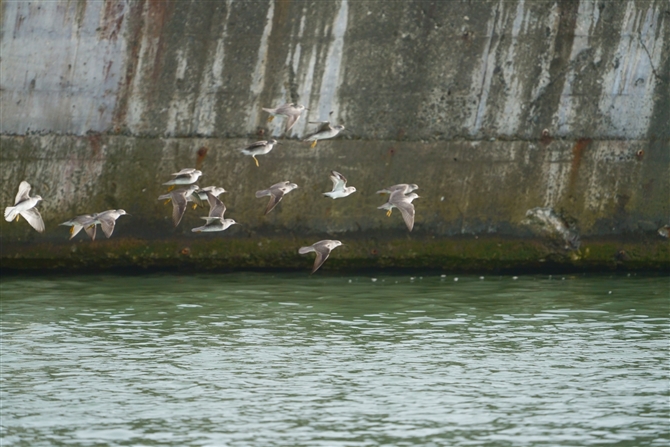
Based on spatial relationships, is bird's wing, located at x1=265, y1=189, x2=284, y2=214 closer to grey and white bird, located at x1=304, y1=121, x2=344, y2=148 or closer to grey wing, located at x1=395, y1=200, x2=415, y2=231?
grey and white bird, located at x1=304, y1=121, x2=344, y2=148

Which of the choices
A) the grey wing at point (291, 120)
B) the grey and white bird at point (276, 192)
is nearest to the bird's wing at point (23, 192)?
the grey and white bird at point (276, 192)

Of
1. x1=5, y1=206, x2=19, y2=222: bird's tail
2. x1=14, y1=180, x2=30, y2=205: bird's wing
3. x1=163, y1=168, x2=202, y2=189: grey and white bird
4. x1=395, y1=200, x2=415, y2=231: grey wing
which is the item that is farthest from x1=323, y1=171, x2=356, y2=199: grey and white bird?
x1=5, y1=206, x2=19, y2=222: bird's tail

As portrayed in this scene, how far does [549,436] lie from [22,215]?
8.85 metres

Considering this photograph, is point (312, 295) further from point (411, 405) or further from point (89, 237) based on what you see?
point (411, 405)

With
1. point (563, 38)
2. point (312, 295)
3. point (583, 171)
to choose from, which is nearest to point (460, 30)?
point (563, 38)

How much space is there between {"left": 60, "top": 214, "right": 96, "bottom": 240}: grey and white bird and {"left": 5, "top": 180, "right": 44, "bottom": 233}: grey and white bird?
0.74 metres

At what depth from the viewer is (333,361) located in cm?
1273

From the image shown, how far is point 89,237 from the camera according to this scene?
56.3 feet

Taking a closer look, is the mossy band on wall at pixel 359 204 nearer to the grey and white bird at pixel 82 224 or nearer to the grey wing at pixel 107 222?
the grey and white bird at pixel 82 224

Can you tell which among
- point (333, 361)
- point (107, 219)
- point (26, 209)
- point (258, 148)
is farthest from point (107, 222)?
point (333, 361)

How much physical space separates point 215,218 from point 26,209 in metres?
2.47

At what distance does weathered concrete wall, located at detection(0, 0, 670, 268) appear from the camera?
55.7 ft

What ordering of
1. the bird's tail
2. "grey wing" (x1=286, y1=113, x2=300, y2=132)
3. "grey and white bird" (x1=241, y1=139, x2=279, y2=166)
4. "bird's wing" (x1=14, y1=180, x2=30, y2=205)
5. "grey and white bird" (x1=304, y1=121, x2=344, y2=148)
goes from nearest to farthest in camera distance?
the bird's tail < "bird's wing" (x1=14, y1=180, x2=30, y2=205) < "grey wing" (x1=286, y1=113, x2=300, y2=132) < "grey and white bird" (x1=241, y1=139, x2=279, y2=166) < "grey and white bird" (x1=304, y1=121, x2=344, y2=148)

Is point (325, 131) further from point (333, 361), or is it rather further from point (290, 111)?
point (333, 361)
